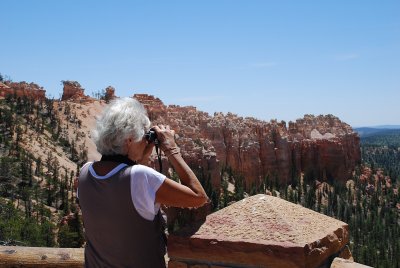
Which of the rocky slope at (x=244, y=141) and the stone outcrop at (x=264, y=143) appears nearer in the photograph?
the rocky slope at (x=244, y=141)

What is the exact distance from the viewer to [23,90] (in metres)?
73.1

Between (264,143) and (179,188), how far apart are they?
75.8 m

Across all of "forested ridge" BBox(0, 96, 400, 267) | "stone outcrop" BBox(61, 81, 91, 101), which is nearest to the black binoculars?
"forested ridge" BBox(0, 96, 400, 267)

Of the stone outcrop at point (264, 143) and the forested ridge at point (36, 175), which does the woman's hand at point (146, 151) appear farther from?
the stone outcrop at point (264, 143)

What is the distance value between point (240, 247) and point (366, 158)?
17483 centimetres

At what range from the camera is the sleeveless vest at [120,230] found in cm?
257

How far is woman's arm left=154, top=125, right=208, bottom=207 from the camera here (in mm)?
2576

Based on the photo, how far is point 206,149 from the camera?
62.9 meters

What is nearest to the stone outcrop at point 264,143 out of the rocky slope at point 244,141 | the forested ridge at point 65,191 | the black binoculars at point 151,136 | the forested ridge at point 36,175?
the rocky slope at point 244,141

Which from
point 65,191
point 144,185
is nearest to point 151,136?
point 144,185

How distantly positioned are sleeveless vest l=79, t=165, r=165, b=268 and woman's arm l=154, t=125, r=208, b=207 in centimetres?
16

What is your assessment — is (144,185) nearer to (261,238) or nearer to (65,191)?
(261,238)

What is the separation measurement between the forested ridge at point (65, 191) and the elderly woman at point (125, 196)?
60.7ft

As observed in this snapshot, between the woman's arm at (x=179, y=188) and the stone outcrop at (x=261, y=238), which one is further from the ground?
the woman's arm at (x=179, y=188)
